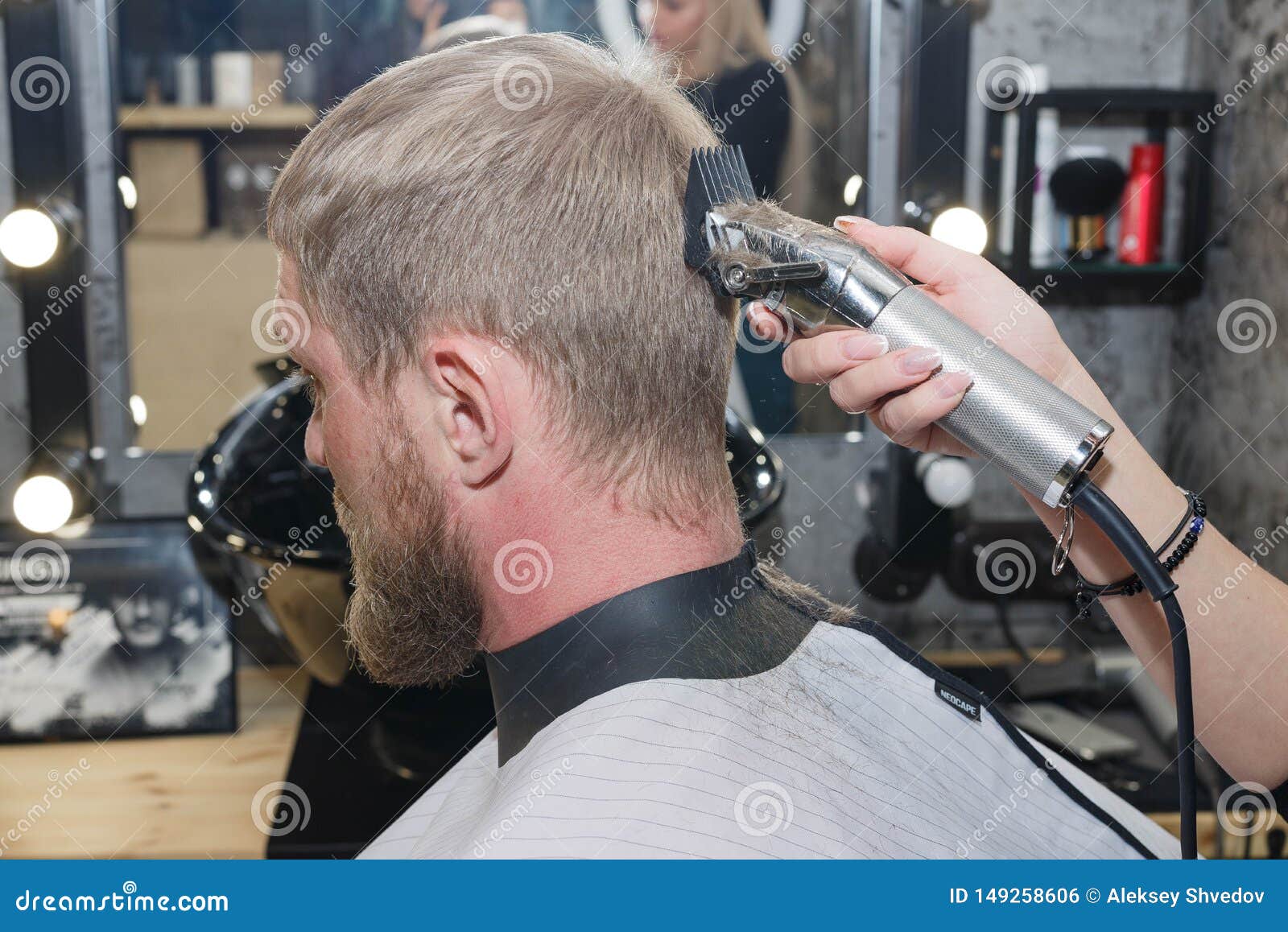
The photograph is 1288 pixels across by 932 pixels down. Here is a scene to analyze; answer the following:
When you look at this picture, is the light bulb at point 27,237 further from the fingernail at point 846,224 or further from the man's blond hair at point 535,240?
the fingernail at point 846,224

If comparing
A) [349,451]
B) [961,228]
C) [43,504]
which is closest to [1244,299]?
[961,228]

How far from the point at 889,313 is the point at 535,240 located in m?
0.26

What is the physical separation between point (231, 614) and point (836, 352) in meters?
1.29

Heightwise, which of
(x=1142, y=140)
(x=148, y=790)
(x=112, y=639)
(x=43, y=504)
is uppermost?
(x=1142, y=140)

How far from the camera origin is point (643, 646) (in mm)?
777

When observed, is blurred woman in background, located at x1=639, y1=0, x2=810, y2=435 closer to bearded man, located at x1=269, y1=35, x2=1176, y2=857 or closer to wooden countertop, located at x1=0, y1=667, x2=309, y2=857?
bearded man, located at x1=269, y1=35, x2=1176, y2=857

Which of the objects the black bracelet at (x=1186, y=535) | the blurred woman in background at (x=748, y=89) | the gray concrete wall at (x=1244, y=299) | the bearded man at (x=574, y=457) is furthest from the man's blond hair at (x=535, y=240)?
the gray concrete wall at (x=1244, y=299)

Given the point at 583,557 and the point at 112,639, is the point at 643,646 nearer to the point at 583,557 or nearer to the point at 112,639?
the point at 583,557

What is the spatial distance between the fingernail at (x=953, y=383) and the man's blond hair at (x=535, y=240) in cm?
22

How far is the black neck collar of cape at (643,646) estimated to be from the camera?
0.77m

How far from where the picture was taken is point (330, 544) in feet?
4.38

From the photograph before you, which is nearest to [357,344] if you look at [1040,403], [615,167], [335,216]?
[335,216]

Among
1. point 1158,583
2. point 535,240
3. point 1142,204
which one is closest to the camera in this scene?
point 1158,583

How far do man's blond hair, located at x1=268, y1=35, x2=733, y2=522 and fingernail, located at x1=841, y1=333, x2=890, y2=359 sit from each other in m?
0.14
